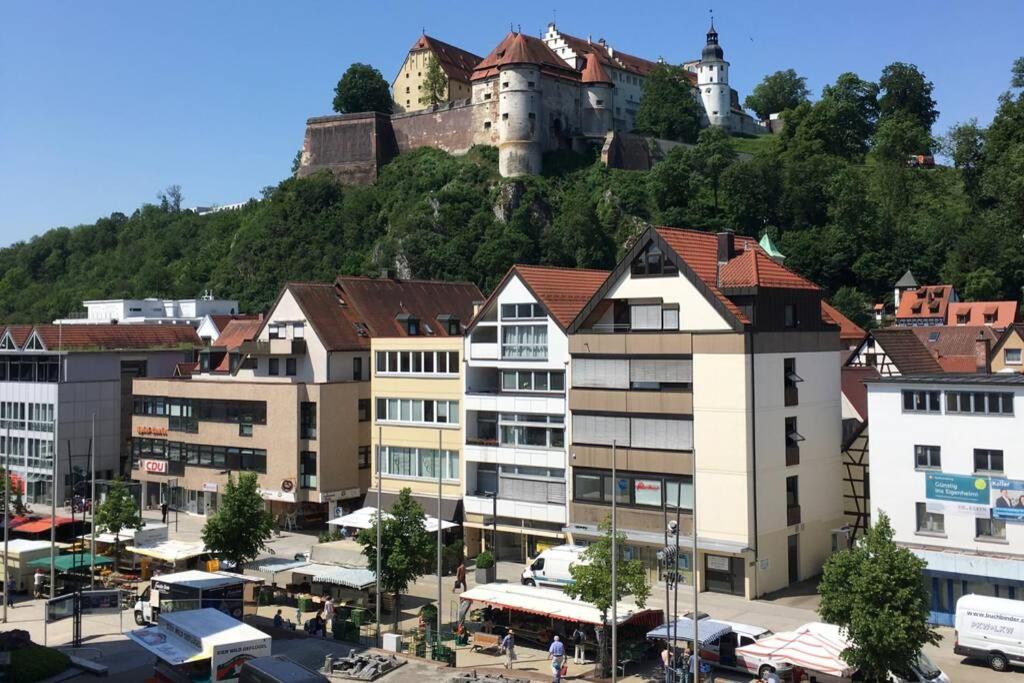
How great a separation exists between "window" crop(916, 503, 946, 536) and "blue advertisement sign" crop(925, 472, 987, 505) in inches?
20.3

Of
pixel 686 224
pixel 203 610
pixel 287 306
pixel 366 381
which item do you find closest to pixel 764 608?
pixel 203 610

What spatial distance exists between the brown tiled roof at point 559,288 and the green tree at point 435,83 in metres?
109

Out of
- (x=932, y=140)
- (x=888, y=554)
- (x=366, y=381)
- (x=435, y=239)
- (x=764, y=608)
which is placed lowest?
(x=764, y=608)

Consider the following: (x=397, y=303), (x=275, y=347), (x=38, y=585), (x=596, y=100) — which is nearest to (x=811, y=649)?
(x=38, y=585)

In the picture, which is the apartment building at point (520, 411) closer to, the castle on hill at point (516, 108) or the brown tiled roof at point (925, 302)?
the brown tiled roof at point (925, 302)

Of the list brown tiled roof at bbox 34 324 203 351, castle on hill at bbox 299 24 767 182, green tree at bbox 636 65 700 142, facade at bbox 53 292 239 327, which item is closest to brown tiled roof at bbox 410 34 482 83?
castle on hill at bbox 299 24 767 182

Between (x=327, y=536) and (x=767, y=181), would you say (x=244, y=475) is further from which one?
(x=767, y=181)

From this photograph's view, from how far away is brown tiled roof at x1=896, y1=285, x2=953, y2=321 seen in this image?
3949 inches

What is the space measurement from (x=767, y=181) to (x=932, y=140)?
36082 millimetres

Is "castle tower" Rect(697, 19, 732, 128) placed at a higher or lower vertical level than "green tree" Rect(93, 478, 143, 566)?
higher

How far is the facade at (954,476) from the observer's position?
33.6m

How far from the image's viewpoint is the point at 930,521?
35.6 m

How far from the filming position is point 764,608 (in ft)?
119

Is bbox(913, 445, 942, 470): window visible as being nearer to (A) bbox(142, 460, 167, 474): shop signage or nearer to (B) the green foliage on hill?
(A) bbox(142, 460, 167, 474): shop signage
